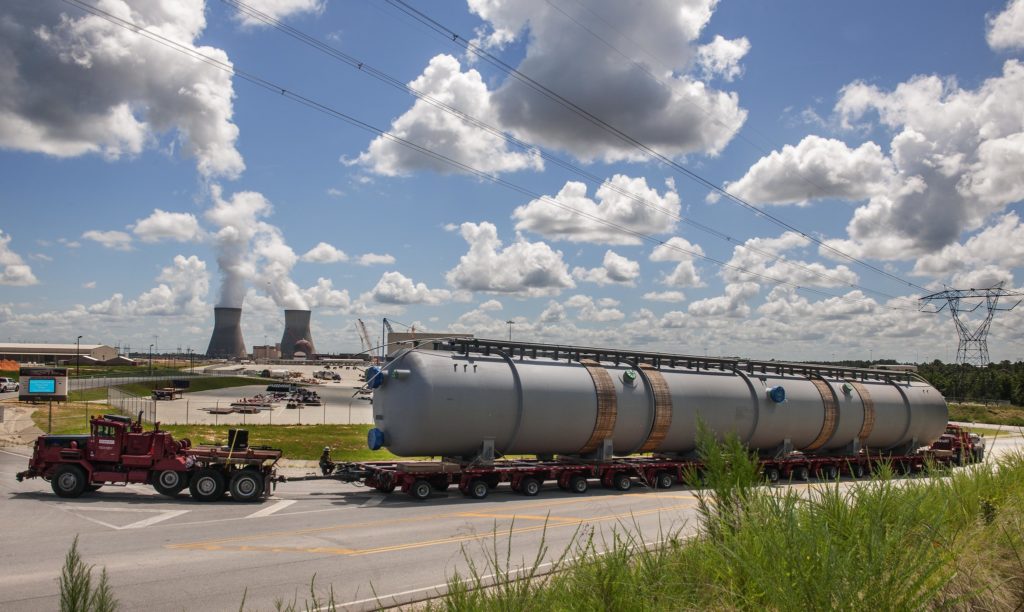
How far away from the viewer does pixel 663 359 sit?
94.9ft

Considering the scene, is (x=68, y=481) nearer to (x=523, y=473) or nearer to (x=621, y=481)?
(x=523, y=473)

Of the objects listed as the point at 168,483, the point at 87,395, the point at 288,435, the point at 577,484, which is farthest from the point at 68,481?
the point at 87,395

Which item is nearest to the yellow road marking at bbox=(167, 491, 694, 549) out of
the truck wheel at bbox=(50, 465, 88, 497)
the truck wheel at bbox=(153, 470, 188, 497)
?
the truck wheel at bbox=(153, 470, 188, 497)

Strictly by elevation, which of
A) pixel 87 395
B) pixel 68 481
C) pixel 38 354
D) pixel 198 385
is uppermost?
pixel 38 354

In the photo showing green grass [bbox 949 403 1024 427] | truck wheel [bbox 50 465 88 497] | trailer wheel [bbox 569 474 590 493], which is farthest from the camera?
green grass [bbox 949 403 1024 427]

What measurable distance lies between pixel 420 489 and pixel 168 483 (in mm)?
7500

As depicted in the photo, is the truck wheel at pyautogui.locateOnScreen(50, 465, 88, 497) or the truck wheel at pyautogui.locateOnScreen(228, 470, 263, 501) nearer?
the truck wheel at pyautogui.locateOnScreen(50, 465, 88, 497)

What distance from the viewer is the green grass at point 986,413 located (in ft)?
249

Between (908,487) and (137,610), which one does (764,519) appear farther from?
(137,610)

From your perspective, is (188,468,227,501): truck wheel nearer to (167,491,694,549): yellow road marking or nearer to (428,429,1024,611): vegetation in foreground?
(167,491,694,549): yellow road marking

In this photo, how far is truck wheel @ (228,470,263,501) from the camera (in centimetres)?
2094

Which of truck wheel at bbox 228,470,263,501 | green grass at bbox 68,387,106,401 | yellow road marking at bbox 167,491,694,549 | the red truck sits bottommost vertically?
yellow road marking at bbox 167,491,694,549

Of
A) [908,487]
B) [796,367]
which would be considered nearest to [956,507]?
[908,487]

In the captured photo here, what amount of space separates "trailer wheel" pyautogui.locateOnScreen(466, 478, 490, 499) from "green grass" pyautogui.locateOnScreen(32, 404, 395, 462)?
11332 millimetres
